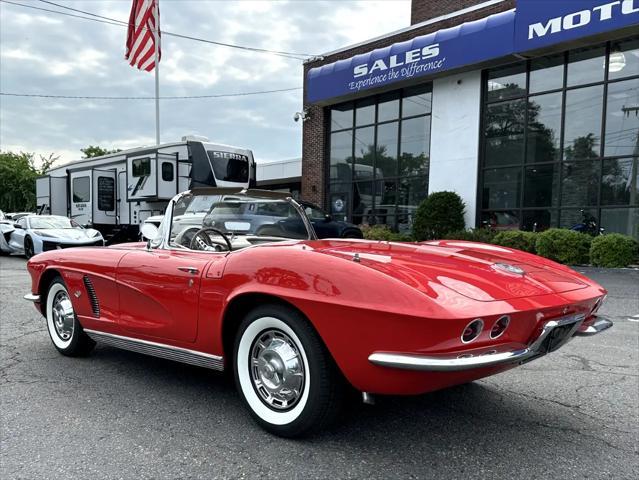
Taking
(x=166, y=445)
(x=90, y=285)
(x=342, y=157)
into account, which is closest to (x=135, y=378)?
(x=90, y=285)

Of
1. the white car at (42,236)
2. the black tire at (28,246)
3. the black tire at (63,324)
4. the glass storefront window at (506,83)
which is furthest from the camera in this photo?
the black tire at (28,246)

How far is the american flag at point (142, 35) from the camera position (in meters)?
19.7

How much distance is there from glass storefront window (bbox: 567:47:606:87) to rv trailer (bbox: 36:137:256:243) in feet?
30.1

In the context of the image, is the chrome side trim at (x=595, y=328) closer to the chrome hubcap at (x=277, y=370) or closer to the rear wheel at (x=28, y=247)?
the chrome hubcap at (x=277, y=370)

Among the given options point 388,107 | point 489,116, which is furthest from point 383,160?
point 489,116

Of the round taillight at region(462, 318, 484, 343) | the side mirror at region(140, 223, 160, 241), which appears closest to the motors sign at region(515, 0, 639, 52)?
the side mirror at region(140, 223, 160, 241)

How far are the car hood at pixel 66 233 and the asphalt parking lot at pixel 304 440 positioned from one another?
9971mm

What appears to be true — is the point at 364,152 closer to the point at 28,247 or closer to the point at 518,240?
the point at 518,240

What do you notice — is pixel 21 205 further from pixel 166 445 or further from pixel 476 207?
pixel 166 445

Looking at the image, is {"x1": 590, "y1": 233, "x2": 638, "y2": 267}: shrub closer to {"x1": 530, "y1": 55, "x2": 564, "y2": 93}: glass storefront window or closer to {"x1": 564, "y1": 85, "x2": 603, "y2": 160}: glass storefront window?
{"x1": 564, "y1": 85, "x2": 603, "y2": 160}: glass storefront window

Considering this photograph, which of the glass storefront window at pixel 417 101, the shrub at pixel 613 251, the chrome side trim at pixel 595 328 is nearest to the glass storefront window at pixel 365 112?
the glass storefront window at pixel 417 101

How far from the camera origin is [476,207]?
14.4 m

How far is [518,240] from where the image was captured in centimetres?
1193

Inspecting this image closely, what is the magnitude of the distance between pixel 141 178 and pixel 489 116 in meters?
10.0
